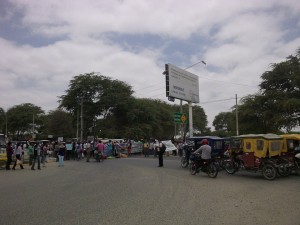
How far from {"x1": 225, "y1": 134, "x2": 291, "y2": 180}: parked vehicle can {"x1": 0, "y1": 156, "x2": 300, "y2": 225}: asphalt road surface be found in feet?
3.38

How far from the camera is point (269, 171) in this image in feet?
51.1

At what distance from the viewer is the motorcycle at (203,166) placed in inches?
644

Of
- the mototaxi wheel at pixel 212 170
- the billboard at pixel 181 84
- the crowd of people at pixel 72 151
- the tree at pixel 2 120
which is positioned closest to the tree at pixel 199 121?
the tree at pixel 2 120

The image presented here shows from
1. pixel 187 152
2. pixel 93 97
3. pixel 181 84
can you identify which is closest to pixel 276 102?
pixel 181 84

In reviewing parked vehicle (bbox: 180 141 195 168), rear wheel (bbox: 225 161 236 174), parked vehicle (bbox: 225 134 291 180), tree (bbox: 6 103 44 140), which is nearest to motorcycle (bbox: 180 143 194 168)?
parked vehicle (bbox: 180 141 195 168)

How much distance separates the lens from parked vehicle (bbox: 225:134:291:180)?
15.7 metres

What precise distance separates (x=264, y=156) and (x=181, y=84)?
867 inches

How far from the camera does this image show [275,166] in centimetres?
1550

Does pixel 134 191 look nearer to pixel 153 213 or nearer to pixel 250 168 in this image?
pixel 153 213

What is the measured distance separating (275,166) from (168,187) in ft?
17.6

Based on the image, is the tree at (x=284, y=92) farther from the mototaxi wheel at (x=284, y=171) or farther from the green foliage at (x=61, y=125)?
the green foliage at (x=61, y=125)

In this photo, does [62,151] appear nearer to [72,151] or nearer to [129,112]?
[72,151]

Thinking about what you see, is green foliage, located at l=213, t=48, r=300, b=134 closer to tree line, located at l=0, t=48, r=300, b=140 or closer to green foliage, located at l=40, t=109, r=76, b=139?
tree line, located at l=0, t=48, r=300, b=140

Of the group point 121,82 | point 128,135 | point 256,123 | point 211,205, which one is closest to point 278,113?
point 256,123
